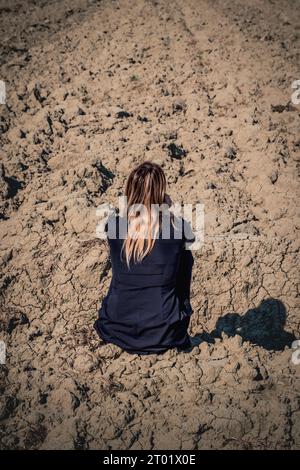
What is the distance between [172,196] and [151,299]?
1.60 m

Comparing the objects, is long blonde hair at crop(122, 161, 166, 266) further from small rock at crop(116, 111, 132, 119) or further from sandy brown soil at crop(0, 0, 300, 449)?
small rock at crop(116, 111, 132, 119)

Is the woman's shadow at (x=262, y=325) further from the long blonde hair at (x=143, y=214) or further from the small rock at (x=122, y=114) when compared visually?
the small rock at (x=122, y=114)

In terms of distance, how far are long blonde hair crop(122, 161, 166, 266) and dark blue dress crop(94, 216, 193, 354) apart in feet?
0.17

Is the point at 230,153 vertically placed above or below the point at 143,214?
above

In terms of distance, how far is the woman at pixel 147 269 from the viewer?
2051mm

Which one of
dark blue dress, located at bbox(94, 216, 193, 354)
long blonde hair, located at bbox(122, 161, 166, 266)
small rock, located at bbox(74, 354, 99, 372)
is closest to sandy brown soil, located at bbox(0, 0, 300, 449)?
small rock, located at bbox(74, 354, 99, 372)

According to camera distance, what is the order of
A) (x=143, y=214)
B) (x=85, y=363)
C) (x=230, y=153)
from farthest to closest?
(x=230, y=153) < (x=85, y=363) < (x=143, y=214)

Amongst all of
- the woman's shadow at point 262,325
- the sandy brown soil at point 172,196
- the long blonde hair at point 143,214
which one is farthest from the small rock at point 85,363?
the woman's shadow at point 262,325

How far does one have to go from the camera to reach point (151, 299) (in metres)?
2.13

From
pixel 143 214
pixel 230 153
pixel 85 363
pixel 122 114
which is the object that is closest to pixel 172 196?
pixel 230 153

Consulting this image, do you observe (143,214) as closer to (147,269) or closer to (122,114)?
(147,269)

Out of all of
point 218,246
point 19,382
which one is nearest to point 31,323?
point 19,382

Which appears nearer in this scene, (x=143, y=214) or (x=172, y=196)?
(x=143, y=214)
